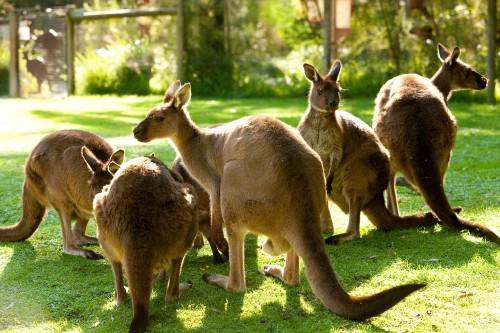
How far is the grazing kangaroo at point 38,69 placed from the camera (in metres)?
17.2

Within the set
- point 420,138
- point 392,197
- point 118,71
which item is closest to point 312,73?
point 420,138

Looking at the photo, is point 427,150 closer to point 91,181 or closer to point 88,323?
point 91,181

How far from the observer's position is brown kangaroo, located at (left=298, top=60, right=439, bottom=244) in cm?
566

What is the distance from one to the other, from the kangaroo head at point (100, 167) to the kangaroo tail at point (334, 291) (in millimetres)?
1572

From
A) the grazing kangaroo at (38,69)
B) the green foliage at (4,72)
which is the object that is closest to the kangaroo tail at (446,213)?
the grazing kangaroo at (38,69)

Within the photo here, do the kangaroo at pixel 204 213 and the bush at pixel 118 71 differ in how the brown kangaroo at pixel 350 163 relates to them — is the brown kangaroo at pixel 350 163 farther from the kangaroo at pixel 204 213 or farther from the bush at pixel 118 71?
the bush at pixel 118 71

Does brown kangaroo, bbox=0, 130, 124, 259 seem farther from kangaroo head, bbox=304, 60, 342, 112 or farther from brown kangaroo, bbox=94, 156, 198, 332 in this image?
kangaroo head, bbox=304, 60, 342, 112

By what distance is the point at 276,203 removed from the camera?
4.17m

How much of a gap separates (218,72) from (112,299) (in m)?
11.9

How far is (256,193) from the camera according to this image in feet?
13.9

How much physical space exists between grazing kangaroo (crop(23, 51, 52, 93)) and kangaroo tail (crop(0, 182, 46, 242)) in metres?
11.8

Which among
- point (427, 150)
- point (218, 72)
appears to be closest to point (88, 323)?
point (427, 150)

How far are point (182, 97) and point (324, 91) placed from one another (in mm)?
1139

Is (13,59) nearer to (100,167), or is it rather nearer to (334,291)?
(100,167)
